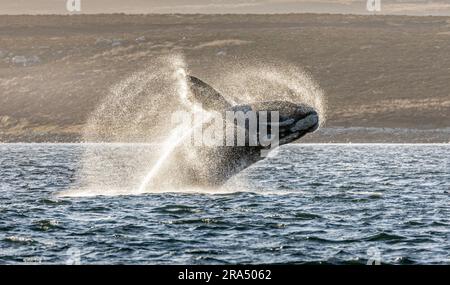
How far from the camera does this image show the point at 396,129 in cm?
18650

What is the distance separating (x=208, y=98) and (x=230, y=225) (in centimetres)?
471

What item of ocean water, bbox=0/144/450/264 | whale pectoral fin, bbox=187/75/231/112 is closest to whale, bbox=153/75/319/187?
whale pectoral fin, bbox=187/75/231/112

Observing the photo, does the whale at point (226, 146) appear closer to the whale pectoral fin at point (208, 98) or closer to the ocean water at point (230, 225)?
the whale pectoral fin at point (208, 98)

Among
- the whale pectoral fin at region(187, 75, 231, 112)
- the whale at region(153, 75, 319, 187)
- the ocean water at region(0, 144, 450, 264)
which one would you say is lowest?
the ocean water at region(0, 144, 450, 264)

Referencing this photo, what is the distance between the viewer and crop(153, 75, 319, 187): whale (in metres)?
34.2

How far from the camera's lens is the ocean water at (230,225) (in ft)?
88.1

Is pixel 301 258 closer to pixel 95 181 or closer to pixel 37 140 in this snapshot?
pixel 95 181

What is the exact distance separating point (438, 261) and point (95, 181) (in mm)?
35580

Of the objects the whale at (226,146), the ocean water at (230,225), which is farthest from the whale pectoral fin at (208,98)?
the ocean water at (230,225)

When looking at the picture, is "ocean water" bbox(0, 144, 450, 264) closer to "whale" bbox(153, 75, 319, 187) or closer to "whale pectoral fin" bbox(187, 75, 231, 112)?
"whale" bbox(153, 75, 319, 187)

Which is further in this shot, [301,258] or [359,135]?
[359,135]

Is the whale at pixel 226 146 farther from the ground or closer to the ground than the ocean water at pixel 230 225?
farther from the ground

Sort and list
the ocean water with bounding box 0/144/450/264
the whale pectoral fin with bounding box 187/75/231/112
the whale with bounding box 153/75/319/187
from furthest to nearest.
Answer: the whale with bounding box 153/75/319/187 < the whale pectoral fin with bounding box 187/75/231/112 < the ocean water with bounding box 0/144/450/264
